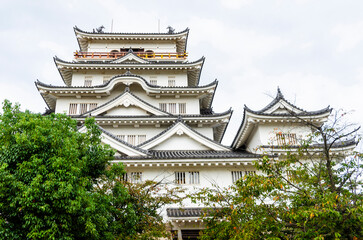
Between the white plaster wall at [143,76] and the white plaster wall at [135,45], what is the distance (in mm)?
3455

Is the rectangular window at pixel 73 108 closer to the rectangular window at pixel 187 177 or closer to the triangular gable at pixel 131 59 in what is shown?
the triangular gable at pixel 131 59

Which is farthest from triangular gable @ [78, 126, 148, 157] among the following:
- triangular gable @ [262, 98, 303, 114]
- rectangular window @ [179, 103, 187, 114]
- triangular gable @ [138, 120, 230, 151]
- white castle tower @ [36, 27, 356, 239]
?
triangular gable @ [262, 98, 303, 114]

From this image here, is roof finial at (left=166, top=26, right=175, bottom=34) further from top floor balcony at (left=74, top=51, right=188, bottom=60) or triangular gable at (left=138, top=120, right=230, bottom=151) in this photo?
triangular gable at (left=138, top=120, right=230, bottom=151)

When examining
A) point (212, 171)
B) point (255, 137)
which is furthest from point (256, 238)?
point (255, 137)

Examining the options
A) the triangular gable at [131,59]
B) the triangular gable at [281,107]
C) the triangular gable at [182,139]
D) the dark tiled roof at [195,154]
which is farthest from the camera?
the triangular gable at [131,59]

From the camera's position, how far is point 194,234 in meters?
14.7

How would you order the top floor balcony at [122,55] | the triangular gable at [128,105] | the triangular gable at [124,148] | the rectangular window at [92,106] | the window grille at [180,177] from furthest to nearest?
the top floor balcony at [122,55] < the rectangular window at [92,106] < the triangular gable at [128,105] < the window grille at [180,177] < the triangular gable at [124,148]

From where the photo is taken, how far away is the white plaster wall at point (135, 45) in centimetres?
2636

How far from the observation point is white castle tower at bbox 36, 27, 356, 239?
635 inches

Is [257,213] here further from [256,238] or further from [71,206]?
[71,206]

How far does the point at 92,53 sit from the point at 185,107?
9586 mm

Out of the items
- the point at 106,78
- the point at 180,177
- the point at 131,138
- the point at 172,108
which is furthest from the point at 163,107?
the point at 180,177

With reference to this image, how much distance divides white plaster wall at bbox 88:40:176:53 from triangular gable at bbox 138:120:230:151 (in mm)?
11011

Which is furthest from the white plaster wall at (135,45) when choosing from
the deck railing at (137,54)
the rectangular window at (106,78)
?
the rectangular window at (106,78)
